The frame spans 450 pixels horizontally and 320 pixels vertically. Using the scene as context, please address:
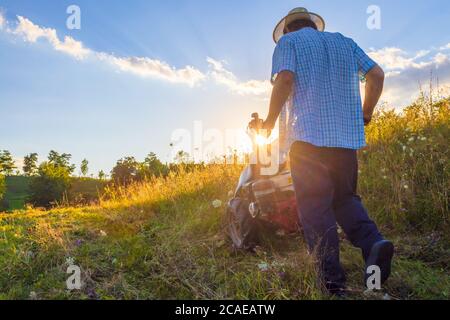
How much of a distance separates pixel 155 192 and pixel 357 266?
5624 millimetres

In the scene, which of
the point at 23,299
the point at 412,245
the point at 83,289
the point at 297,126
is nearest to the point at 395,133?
the point at 412,245

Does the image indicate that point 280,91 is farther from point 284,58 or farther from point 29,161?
point 29,161

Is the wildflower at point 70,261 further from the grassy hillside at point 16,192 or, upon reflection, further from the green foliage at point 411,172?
the grassy hillside at point 16,192

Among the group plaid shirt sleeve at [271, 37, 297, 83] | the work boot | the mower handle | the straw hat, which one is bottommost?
the work boot

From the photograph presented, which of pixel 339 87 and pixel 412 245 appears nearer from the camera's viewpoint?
pixel 339 87

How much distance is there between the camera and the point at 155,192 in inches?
334

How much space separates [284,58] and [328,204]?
1.17 metres

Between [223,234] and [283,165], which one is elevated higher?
[283,165]

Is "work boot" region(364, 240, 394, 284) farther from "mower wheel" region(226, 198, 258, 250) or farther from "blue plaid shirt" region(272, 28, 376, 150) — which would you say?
"mower wheel" region(226, 198, 258, 250)

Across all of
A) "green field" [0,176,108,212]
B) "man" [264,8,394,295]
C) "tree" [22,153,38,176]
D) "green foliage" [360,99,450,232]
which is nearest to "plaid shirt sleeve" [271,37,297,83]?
"man" [264,8,394,295]

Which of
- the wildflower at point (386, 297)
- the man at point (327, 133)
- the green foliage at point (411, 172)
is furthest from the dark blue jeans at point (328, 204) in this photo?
the green foliage at point (411, 172)

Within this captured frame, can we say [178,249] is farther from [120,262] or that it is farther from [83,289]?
[83,289]

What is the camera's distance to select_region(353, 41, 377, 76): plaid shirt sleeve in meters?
3.25

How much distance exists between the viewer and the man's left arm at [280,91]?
302cm
